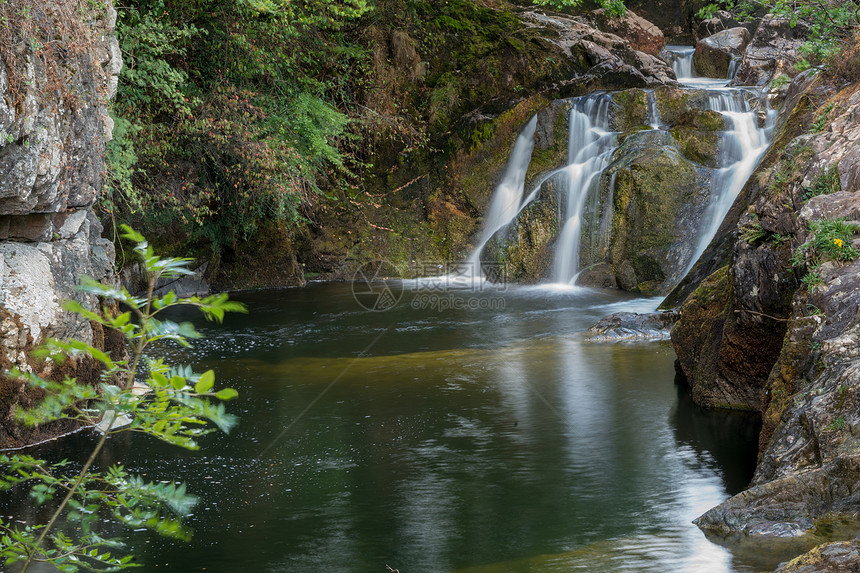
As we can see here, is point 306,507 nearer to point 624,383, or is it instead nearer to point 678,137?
point 624,383

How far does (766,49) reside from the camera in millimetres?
18875

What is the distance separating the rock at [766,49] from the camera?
17.8 metres

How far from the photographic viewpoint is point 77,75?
7.51 m

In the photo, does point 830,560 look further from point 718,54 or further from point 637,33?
point 637,33

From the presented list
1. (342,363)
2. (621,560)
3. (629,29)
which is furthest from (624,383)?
(629,29)

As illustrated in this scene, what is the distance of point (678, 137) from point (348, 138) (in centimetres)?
618

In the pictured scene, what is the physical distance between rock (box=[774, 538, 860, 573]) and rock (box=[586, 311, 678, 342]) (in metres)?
6.88

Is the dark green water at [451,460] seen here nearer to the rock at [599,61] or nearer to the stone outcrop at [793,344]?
the stone outcrop at [793,344]

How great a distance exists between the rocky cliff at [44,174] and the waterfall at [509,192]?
953cm

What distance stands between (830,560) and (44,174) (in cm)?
642

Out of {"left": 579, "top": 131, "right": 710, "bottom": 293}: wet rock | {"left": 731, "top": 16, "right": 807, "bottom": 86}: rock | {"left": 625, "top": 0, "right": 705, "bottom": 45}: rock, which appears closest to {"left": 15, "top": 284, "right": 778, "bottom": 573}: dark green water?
{"left": 579, "top": 131, "right": 710, "bottom": 293}: wet rock

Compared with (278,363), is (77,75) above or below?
above

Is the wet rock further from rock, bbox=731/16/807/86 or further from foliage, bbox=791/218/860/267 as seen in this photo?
foliage, bbox=791/218/860/267

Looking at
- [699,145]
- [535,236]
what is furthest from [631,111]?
[535,236]
